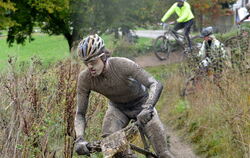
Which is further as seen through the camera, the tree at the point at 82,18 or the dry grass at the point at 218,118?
the tree at the point at 82,18

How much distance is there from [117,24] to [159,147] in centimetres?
1356

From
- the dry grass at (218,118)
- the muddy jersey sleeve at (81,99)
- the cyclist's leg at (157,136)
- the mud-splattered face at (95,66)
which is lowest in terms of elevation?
the dry grass at (218,118)

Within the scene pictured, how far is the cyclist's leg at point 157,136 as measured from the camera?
14.0 feet

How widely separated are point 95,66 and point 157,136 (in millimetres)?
877

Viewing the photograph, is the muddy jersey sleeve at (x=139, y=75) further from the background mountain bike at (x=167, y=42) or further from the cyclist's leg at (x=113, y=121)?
the background mountain bike at (x=167, y=42)

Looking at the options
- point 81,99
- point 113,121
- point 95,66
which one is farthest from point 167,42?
point 95,66

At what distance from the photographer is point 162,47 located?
49.9ft

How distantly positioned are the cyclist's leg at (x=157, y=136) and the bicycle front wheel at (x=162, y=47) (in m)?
10.5

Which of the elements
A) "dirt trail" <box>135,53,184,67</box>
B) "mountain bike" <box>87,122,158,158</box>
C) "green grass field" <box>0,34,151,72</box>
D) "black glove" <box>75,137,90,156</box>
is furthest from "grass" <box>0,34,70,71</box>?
"dirt trail" <box>135,53,184,67</box>

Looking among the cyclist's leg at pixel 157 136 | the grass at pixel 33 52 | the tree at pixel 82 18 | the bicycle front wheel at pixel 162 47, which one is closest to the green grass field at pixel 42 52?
the grass at pixel 33 52

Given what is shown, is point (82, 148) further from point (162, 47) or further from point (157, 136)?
point (162, 47)

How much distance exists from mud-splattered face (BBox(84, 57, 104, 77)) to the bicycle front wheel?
10.8 m

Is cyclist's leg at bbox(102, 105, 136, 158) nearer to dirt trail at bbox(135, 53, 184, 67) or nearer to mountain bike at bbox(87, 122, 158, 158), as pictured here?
mountain bike at bbox(87, 122, 158, 158)

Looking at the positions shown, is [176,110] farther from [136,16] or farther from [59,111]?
[136,16]
